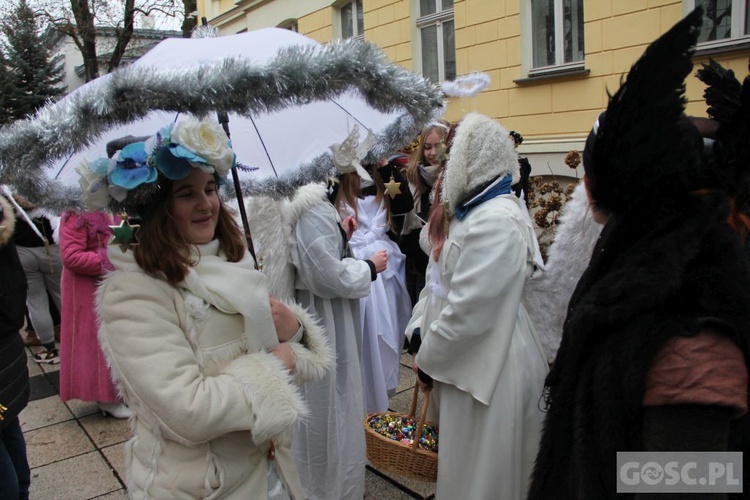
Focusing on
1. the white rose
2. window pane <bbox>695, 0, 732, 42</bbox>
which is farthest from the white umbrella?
window pane <bbox>695, 0, 732, 42</bbox>

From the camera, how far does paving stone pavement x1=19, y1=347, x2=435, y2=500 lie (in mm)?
3396

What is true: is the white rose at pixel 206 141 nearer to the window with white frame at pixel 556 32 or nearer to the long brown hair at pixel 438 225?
the long brown hair at pixel 438 225

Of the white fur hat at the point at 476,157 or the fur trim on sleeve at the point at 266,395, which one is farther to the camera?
the white fur hat at the point at 476,157

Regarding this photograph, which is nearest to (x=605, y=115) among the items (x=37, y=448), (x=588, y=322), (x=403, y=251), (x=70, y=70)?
(x=588, y=322)

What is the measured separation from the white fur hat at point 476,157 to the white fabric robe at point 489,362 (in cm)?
12

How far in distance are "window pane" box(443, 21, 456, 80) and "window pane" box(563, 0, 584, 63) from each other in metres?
2.10

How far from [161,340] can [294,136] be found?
1191 millimetres

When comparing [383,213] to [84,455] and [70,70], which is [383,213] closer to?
[84,455]

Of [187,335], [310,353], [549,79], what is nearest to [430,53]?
[549,79]

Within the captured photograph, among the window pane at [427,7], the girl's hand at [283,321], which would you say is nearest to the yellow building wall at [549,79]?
the window pane at [427,7]

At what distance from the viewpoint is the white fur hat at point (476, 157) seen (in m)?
2.40

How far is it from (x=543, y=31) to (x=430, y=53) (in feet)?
7.79

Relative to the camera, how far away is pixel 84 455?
12.8ft

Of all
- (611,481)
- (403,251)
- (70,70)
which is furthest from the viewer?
(70,70)
